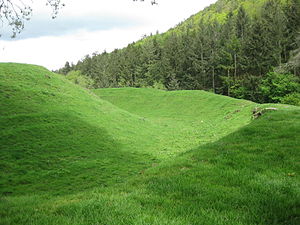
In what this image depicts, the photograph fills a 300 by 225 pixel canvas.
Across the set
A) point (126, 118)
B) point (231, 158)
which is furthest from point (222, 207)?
point (126, 118)

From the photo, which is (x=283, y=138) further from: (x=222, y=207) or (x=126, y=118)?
(x=126, y=118)

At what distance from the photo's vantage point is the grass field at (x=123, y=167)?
471 centimetres

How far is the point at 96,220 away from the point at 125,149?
1286cm

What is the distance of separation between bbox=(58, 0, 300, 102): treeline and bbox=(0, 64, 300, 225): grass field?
29.5 meters

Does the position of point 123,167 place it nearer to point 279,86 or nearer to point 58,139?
point 58,139

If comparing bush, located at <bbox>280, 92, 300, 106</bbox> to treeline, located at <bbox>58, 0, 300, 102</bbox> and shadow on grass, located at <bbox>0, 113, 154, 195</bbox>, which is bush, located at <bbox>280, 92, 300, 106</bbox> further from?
shadow on grass, located at <bbox>0, 113, 154, 195</bbox>

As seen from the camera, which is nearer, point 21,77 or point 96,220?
point 96,220

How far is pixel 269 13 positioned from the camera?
6569 cm

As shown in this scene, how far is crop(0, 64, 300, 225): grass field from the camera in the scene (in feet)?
15.4

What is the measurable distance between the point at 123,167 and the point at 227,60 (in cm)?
6371

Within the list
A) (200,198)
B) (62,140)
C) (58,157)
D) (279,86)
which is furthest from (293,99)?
(200,198)

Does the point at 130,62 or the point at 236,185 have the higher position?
the point at 130,62

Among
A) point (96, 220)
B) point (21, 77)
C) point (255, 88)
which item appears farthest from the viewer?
point (255, 88)

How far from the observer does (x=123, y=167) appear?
13.4 meters
